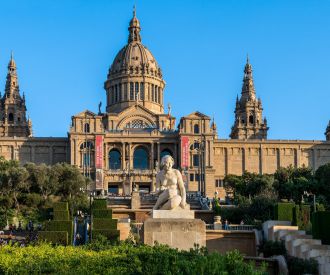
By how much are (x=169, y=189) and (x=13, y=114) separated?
9106 centimetres

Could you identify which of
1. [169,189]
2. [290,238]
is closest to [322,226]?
[290,238]

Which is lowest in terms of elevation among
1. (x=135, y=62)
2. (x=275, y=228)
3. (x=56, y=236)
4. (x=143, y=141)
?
(x=56, y=236)

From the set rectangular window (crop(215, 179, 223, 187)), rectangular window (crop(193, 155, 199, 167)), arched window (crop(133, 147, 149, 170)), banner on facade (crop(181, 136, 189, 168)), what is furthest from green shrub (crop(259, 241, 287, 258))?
rectangular window (crop(215, 179, 223, 187))

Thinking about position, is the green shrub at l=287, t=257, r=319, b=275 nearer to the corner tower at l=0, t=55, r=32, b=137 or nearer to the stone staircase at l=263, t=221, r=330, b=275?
the stone staircase at l=263, t=221, r=330, b=275

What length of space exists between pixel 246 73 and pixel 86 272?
103578 millimetres

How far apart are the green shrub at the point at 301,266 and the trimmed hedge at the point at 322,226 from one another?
157 centimetres

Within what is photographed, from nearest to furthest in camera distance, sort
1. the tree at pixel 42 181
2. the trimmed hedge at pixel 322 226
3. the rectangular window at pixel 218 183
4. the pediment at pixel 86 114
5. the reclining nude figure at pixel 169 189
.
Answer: the reclining nude figure at pixel 169 189
the trimmed hedge at pixel 322 226
the tree at pixel 42 181
the pediment at pixel 86 114
the rectangular window at pixel 218 183

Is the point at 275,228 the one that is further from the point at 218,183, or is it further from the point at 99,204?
the point at 218,183

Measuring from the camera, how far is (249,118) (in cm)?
11819

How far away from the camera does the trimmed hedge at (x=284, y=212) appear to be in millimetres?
42872

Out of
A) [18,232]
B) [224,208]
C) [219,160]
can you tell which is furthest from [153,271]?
[219,160]

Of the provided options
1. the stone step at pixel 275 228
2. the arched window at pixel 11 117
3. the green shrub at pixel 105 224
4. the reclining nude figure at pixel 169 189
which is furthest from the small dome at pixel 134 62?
the reclining nude figure at pixel 169 189

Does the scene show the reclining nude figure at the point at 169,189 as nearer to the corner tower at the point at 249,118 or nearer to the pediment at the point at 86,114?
the pediment at the point at 86,114

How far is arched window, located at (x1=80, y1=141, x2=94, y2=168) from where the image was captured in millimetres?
100438
